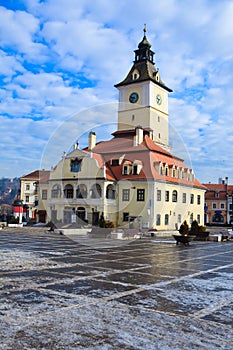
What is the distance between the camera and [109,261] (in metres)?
15.2

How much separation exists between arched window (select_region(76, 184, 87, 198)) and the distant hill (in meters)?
87.4

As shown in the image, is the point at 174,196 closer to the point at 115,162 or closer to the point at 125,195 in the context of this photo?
the point at 125,195

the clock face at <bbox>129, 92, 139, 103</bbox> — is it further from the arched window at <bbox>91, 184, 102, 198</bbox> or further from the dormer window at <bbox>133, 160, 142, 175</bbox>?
the arched window at <bbox>91, 184, 102, 198</bbox>

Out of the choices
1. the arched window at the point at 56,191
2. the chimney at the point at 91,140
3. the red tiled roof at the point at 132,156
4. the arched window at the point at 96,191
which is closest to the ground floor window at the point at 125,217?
the arched window at the point at 96,191

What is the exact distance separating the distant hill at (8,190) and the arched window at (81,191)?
87.4 meters

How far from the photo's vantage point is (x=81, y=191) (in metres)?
46.2

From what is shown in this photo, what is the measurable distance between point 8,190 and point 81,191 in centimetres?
9816

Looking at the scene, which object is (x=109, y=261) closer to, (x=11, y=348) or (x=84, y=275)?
(x=84, y=275)

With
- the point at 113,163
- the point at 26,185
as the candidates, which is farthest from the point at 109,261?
the point at 26,185

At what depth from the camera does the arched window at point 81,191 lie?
45656mm

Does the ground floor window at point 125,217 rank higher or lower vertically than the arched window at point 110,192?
lower

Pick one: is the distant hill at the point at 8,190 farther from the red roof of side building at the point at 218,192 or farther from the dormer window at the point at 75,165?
the dormer window at the point at 75,165

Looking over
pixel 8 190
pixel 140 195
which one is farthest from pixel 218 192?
pixel 8 190

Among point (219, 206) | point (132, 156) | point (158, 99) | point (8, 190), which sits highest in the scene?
point (158, 99)
